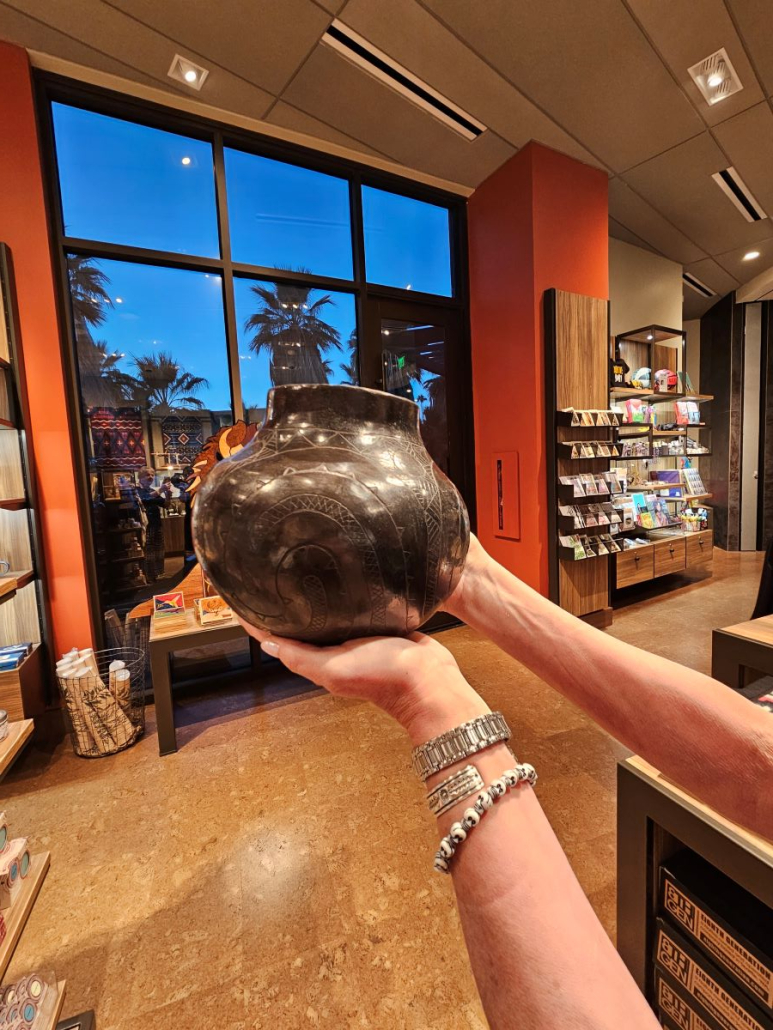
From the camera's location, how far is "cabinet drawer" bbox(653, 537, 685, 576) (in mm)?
4344

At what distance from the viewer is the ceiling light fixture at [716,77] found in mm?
2580

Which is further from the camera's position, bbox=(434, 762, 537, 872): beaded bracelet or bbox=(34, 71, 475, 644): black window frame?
bbox=(34, 71, 475, 644): black window frame

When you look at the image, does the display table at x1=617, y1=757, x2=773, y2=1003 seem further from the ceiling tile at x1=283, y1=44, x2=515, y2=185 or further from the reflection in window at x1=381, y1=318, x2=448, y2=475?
the ceiling tile at x1=283, y1=44, x2=515, y2=185

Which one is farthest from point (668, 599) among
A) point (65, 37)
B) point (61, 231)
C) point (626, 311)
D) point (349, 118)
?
point (65, 37)


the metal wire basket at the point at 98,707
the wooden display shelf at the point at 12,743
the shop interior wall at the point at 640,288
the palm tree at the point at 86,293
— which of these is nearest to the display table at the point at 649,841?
the wooden display shelf at the point at 12,743

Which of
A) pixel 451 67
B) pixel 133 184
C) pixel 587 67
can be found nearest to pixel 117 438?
pixel 133 184

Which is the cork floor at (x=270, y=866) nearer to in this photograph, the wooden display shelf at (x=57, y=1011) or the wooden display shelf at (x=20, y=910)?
the wooden display shelf at (x=57, y=1011)

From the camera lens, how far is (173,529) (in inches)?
116

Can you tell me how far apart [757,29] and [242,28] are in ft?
8.90

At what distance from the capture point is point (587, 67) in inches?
99.9

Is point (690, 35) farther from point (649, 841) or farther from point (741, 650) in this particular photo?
point (649, 841)

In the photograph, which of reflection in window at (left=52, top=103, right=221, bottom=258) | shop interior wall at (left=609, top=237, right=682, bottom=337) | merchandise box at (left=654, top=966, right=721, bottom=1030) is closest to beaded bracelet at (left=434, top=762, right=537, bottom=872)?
merchandise box at (left=654, top=966, right=721, bottom=1030)

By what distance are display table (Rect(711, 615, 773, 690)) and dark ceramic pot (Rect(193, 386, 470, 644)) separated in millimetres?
1310

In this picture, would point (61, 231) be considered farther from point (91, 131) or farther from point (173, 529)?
point (173, 529)
